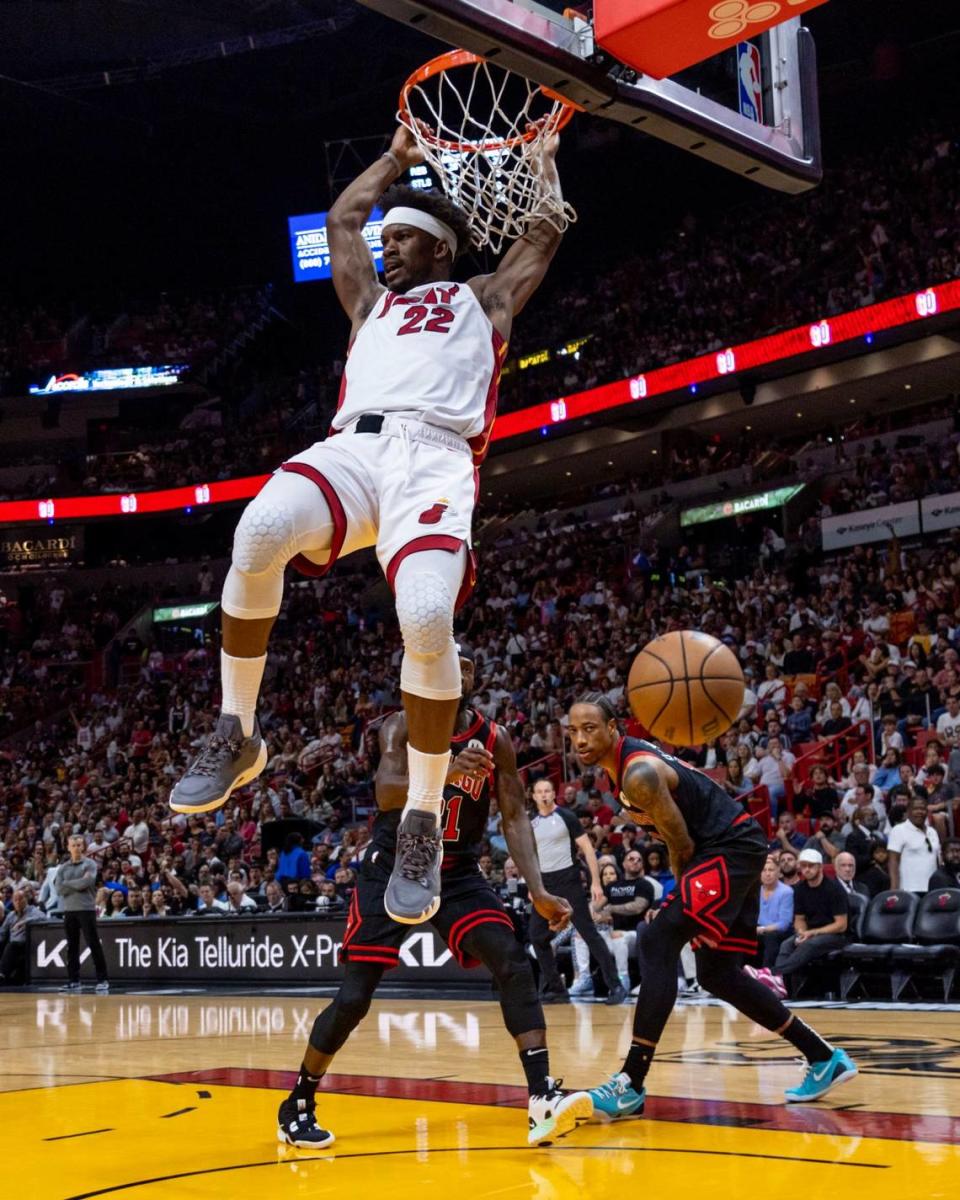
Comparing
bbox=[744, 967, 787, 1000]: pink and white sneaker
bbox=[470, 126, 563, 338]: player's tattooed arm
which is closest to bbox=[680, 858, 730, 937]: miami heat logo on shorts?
bbox=[470, 126, 563, 338]: player's tattooed arm

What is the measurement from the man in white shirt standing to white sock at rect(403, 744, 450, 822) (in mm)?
8258

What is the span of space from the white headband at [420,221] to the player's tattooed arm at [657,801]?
Result: 95.4 inches

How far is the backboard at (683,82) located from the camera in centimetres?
479

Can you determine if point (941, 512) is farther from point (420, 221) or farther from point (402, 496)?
point (402, 496)

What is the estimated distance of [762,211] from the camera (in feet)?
95.0

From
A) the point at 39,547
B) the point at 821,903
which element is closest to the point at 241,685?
the point at 821,903

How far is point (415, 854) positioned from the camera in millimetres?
4402

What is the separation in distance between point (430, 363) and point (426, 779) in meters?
1.36

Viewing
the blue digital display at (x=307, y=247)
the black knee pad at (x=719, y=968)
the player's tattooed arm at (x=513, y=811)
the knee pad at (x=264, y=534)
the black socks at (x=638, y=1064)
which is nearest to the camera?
the knee pad at (x=264, y=534)

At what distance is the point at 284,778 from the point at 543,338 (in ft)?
40.8

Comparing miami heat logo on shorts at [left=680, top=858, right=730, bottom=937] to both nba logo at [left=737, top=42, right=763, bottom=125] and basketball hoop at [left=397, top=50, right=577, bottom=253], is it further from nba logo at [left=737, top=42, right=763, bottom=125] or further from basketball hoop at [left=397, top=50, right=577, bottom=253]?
nba logo at [left=737, top=42, right=763, bottom=125]

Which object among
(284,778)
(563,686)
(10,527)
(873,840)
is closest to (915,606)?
(563,686)

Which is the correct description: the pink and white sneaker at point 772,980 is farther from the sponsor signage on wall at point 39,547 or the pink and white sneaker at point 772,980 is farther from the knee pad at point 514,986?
the sponsor signage on wall at point 39,547

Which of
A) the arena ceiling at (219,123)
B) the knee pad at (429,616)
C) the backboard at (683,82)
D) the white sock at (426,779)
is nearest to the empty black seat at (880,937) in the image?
the backboard at (683,82)
